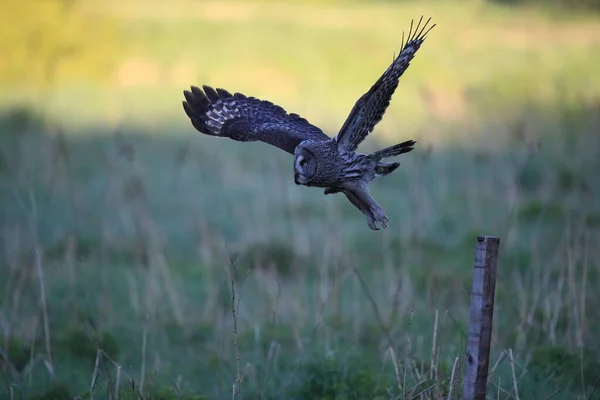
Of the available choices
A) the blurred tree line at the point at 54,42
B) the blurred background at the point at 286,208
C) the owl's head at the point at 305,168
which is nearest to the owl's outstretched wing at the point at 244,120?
the owl's head at the point at 305,168

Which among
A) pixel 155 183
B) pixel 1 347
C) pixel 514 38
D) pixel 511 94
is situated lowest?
pixel 1 347

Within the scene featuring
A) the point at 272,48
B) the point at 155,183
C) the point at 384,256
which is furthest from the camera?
the point at 272,48

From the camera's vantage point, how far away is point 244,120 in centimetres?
699

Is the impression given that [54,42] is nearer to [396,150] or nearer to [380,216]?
[396,150]

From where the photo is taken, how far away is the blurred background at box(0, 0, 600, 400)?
6.45 metres

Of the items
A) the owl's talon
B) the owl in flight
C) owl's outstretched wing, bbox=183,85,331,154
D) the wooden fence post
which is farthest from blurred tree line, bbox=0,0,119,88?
the wooden fence post

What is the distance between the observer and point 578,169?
1152 centimetres

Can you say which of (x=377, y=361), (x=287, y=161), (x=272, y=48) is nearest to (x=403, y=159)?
(x=287, y=161)

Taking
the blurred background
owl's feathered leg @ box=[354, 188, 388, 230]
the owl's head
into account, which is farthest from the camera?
the blurred background

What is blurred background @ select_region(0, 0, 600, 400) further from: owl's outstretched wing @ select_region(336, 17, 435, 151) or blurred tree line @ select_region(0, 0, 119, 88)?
owl's outstretched wing @ select_region(336, 17, 435, 151)

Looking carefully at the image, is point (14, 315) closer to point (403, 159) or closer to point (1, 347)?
point (1, 347)

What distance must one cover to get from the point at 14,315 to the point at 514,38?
14.6m

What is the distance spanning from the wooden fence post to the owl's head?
4.93 ft

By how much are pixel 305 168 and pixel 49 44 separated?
10107mm
